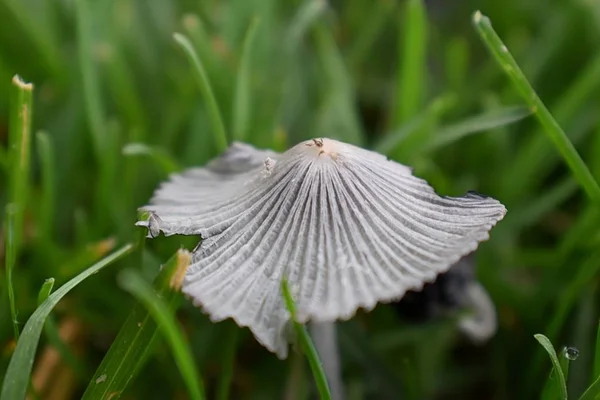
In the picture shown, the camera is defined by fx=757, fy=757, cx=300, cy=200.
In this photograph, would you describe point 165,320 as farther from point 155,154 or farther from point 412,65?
point 412,65

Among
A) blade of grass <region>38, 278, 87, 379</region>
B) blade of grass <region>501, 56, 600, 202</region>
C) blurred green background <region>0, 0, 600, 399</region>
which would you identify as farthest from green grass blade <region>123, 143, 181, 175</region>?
blade of grass <region>501, 56, 600, 202</region>

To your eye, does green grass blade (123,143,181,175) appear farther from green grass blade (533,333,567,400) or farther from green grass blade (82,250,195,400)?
green grass blade (533,333,567,400)

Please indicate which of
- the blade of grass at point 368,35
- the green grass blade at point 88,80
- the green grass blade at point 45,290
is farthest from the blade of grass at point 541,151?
the green grass blade at point 45,290

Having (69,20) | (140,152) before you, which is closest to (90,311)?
(140,152)

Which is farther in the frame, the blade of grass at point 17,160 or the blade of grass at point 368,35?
the blade of grass at point 368,35

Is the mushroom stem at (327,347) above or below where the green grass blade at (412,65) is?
below

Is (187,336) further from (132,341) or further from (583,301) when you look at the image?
(583,301)

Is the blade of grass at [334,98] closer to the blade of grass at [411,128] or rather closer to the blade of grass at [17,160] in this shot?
the blade of grass at [411,128]
